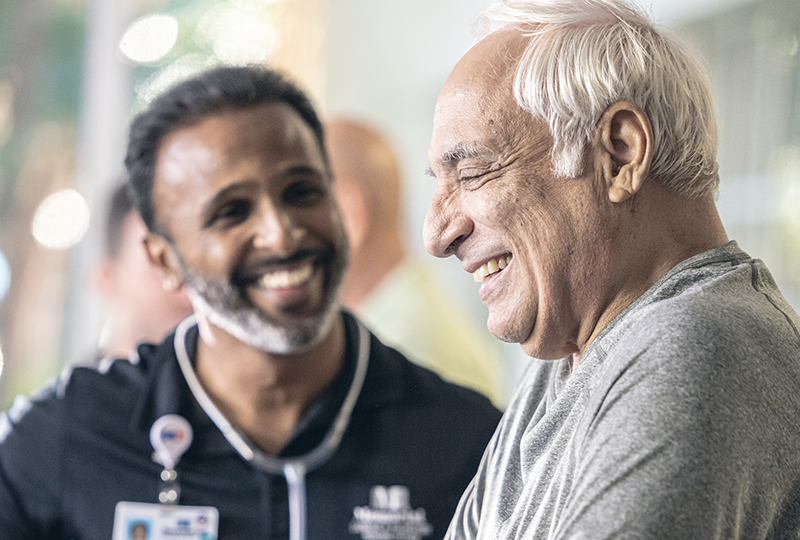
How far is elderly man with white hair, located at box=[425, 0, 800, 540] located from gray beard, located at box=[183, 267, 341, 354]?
516 millimetres

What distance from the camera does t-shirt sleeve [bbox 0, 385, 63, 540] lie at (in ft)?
4.19

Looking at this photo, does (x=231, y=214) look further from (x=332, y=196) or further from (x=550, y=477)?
(x=550, y=477)

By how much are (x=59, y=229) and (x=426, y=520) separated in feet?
6.89

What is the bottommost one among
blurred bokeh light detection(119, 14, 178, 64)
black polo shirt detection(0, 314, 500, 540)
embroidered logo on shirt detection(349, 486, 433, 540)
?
embroidered logo on shirt detection(349, 486, 433, 540)

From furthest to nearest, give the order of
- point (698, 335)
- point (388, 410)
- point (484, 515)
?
point (388, 410) → point (484, 515) → point (698, 335)

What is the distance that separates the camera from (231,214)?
4.18ft

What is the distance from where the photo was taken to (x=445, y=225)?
818 mm

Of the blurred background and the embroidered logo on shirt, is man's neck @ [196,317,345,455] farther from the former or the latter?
the blurred background

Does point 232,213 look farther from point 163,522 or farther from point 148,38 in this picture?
point 148,38

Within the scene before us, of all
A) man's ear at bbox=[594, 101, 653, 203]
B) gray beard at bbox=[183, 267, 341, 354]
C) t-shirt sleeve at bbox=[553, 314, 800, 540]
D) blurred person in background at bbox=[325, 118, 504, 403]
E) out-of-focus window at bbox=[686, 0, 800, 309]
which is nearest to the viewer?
t-shirt sleeve at bbox=[553, 314, 800, 540]

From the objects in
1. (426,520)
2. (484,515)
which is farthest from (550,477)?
(426,520)

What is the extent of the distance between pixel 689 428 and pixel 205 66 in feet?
8.29

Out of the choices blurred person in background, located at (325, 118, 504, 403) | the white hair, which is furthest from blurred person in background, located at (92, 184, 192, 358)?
the white hair

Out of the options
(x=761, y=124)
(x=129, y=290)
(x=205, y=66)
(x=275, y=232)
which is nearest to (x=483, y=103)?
(x=275, y=232)
